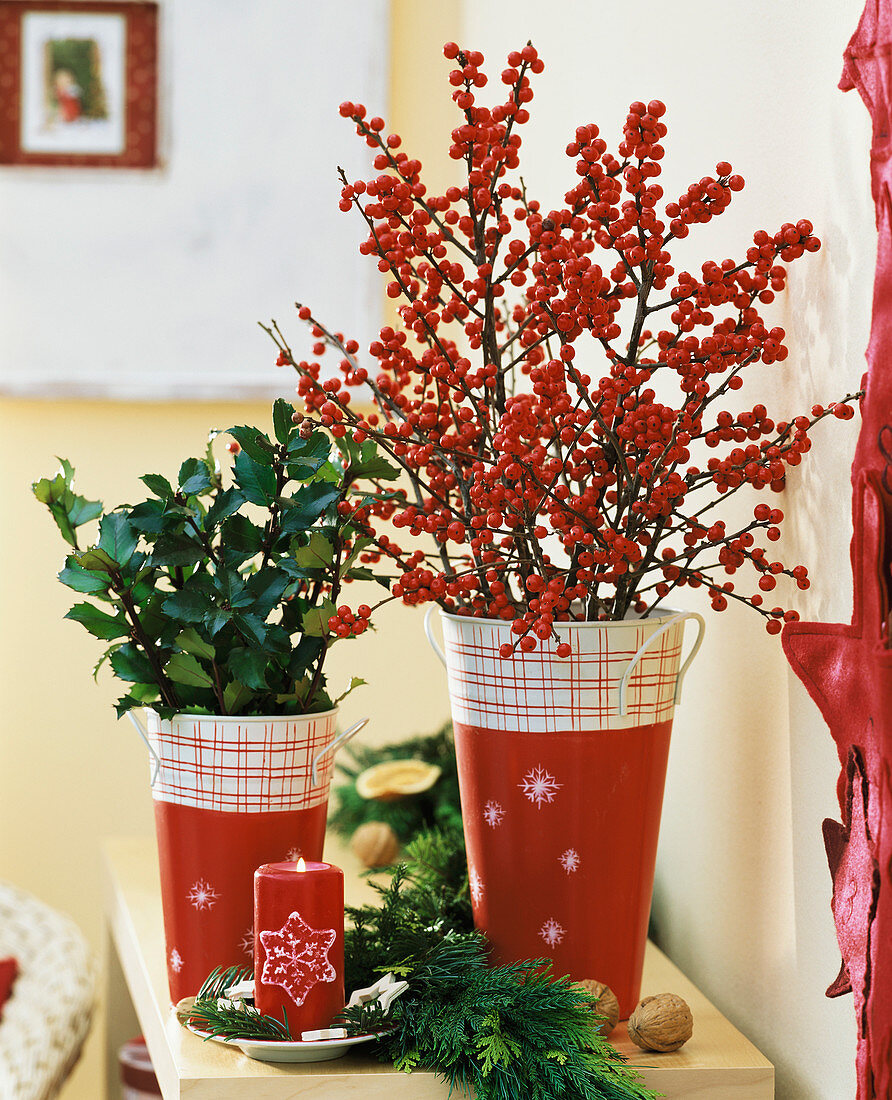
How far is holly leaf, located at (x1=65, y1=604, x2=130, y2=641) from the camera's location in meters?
0.71

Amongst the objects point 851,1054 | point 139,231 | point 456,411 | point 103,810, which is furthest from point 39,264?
point 851,1054

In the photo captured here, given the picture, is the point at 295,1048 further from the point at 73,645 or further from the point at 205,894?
the point at 73,645

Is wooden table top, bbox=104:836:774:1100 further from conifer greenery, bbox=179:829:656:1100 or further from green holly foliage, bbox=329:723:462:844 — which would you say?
green holly foliage, bbox=329:723:462:844

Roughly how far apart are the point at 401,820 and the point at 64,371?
2.63 feet

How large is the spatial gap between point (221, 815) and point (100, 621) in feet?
0.44

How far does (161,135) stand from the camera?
1.61 meters

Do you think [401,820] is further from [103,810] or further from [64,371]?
[64,371]

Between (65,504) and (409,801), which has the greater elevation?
(65,504)

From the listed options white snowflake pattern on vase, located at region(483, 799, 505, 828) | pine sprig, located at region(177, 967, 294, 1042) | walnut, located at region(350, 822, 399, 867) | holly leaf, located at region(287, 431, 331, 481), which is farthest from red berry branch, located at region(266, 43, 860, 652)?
walnut, located at region(350, 822, 399, 867)

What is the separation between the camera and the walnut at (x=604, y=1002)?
68cm

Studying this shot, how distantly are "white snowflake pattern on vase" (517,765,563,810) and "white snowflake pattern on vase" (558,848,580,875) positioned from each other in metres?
0.03

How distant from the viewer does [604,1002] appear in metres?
0.68

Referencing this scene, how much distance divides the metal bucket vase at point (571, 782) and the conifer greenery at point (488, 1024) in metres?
0.03

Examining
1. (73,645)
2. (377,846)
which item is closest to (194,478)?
(377,846)
